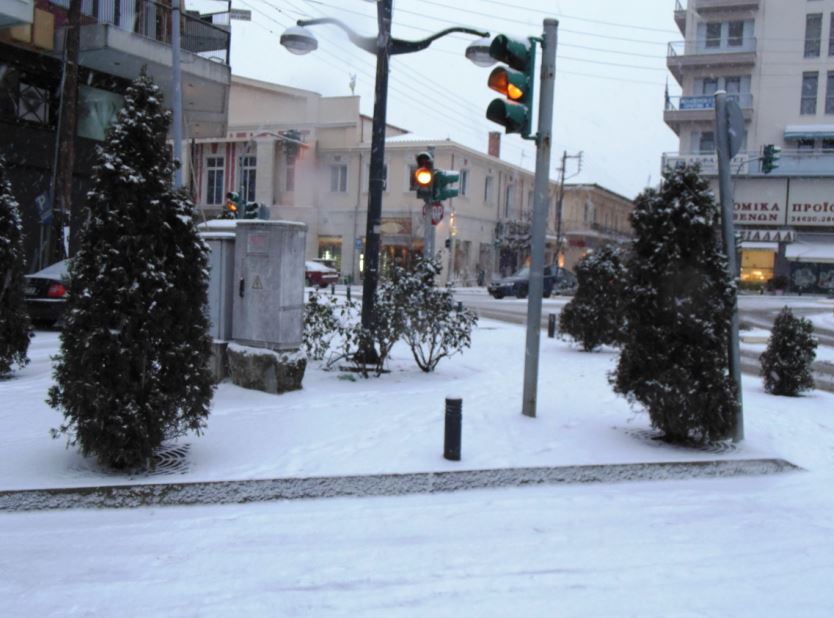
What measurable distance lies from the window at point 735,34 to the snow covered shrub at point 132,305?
4599cm

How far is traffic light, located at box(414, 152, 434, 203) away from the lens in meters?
11.9

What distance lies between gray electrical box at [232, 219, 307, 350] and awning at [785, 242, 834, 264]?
134 feet

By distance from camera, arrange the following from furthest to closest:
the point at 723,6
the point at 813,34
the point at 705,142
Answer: the point at 705,142
the point at 723,6
the point at 813,34

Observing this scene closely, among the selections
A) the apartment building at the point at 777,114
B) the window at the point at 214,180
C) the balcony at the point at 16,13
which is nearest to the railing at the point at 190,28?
the balcony at the point at 16,13

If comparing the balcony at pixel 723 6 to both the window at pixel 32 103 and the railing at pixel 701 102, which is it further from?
the window at pixel 32 103

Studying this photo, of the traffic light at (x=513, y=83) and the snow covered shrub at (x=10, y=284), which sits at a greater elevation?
the traffic light at (x=513, y=83)

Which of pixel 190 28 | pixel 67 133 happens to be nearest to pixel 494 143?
pixel 190 28

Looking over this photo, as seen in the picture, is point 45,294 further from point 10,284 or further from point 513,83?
point 513,83

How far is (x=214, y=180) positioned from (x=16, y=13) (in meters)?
33.2

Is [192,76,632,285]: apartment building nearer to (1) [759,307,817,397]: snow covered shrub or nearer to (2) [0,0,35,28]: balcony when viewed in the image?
(2) [0,0,35,28]: balcony

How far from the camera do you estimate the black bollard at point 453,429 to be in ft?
20.5

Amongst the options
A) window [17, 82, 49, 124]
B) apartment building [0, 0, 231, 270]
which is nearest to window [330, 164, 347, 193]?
apartment building [0, 0, 231, 270]

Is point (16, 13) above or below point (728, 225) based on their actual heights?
above

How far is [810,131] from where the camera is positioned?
138 feet
